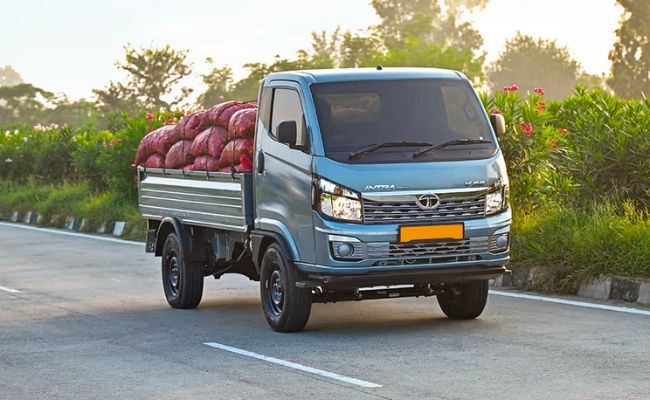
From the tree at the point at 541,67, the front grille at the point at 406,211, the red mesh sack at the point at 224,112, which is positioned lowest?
the front grille at the point at 406,211

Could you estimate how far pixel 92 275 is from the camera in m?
17.0

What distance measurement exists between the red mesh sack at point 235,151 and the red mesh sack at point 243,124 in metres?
0.07

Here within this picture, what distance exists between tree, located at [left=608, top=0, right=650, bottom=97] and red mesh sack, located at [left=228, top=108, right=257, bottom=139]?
67.3m

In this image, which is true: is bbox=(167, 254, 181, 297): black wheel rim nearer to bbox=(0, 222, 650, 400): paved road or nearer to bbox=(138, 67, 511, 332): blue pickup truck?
bbox=(0, 222, 650, 400): paved road

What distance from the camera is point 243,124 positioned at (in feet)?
40.1

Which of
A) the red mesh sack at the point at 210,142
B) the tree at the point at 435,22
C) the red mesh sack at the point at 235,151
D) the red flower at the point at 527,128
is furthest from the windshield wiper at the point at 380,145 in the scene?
the tree at the point at 435,22

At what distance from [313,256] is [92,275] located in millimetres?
6889

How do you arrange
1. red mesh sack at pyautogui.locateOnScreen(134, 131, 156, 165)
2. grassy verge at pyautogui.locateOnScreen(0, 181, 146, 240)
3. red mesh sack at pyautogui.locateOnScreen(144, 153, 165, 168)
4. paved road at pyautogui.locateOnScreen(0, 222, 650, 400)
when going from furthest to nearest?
grassy verge at pyautogui.locateOnScreen(0, 181, 146, 240) → red mesh sack at pyautogui.locateOnScreen(134, 131, 156, 165) → red mesh sack at pyautogui.locateOnScreen(144, 153, 165, 168) → paved road at pyautogui.locateOnScreen(0, 222, 650, 400)

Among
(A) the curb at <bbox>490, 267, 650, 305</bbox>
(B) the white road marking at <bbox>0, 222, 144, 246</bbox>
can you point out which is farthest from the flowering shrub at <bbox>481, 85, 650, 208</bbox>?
(B) the white road marking at <bbox>0, 222, 144, 246</bbox>

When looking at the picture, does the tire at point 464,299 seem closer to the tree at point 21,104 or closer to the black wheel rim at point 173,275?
the black wheel rim at point 173,275

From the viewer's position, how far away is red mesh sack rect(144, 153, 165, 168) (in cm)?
1407

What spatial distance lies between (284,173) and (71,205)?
17.4 metres

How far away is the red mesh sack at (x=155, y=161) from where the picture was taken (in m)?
14.1

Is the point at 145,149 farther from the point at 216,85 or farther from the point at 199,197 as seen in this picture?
the point at 216,85
